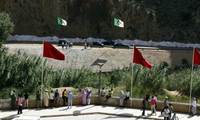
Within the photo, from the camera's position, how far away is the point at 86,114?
32594mm

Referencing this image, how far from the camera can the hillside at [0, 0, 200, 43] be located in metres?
76.2

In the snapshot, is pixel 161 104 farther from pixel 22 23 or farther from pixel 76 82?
pixel 22 23

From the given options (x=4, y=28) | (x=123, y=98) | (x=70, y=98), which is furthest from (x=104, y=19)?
(x=70, y=98)

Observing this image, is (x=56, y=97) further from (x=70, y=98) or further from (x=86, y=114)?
(x=86, y=114)

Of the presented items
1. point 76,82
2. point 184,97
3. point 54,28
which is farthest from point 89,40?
point 184,97

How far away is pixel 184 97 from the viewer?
123ft

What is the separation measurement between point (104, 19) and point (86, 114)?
46396 mm

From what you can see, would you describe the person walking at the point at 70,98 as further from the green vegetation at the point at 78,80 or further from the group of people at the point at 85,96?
the green vegetation at the point at 78,80

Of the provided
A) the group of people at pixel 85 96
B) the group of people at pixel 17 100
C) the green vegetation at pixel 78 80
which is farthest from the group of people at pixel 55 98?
the green vegetation at pixel 78 80

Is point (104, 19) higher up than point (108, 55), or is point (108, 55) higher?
point (104, 19)

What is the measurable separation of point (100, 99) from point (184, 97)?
632cm

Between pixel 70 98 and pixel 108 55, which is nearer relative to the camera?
pixel 70 98

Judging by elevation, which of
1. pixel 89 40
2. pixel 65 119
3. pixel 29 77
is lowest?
pixel 65 119

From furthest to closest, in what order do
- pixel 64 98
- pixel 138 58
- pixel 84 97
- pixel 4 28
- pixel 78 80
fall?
pixel 4 28
pixel 78 80
pixel 138 58
pixel 84 97
pixel 64 98
